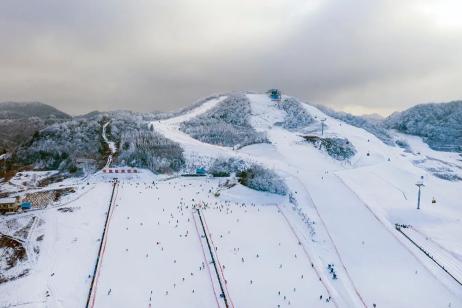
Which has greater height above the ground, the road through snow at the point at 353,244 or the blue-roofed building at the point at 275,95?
the blue-roofed building at the point at 275,95

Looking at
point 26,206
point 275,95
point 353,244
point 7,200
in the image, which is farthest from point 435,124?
point 7,200

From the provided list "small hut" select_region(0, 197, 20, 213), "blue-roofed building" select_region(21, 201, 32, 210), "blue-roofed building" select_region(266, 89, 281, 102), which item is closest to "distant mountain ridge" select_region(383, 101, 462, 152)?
"blue-roofed building" select_region(266, 89, 281, 102)

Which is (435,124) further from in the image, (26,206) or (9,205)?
(9,205)

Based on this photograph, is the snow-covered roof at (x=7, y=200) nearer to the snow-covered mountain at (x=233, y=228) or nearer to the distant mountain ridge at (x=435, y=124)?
the snow-covered mountain at (x=233, y=228)

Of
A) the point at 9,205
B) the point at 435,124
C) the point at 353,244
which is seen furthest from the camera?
the point at 435,124

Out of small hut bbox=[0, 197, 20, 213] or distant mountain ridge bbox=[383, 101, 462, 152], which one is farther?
distant mountain ridge bbox=[383, 101, 462, 152]

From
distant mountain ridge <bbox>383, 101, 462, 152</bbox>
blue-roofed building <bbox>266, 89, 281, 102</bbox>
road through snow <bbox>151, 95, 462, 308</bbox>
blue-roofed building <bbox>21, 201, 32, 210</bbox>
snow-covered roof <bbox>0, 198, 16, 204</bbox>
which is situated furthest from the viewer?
blue-roofed building <bbox>266, 89, 281, 102</bbox>

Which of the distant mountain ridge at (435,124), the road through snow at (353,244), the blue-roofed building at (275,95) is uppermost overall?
the blue-roofed building at (275,95)

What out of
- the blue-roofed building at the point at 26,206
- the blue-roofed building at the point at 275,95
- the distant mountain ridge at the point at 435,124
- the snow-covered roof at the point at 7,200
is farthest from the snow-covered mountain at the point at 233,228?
the distant mountain ridge at the point at 435,124

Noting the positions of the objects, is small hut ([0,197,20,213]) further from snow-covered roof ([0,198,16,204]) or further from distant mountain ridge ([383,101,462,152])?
distant mountain ridge ([383,101,462,152])
